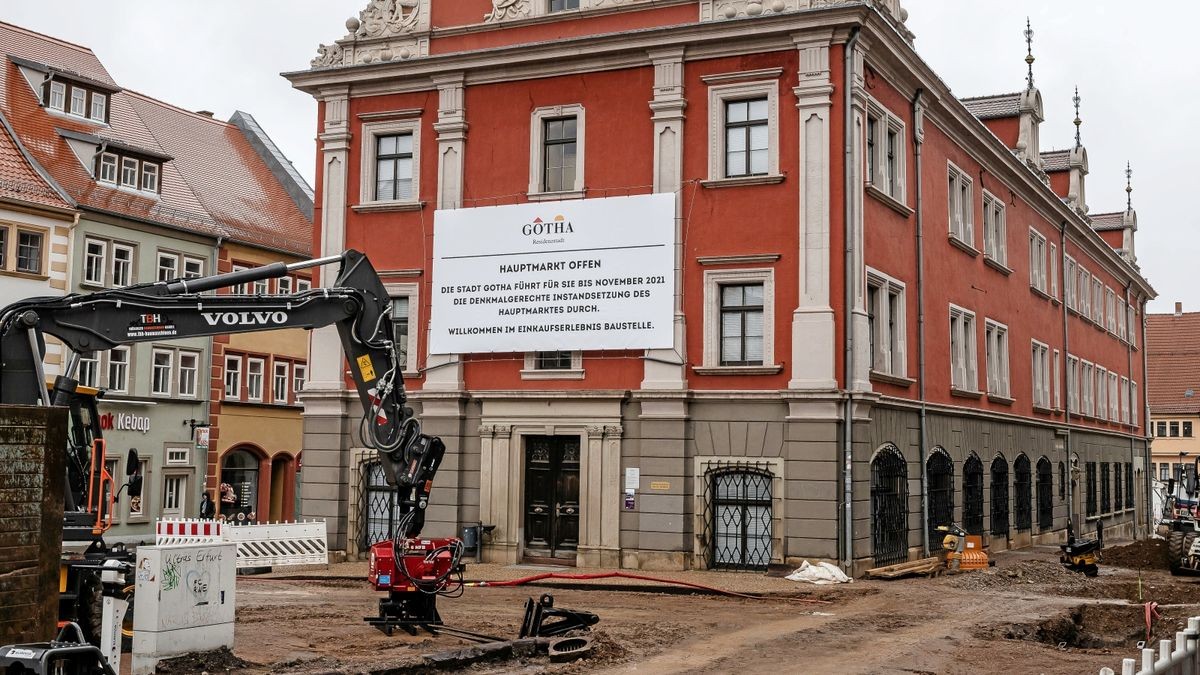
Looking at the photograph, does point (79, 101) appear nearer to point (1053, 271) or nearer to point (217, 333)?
point (217, 333)

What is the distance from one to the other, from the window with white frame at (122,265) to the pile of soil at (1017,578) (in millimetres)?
27152

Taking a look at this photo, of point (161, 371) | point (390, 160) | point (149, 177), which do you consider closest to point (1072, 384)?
point (390, 160)

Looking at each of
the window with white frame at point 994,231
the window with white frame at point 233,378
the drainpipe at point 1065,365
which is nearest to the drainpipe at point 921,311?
the window with white frame at point 994,231

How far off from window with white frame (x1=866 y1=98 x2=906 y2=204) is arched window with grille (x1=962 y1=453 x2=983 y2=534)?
813 centimetres

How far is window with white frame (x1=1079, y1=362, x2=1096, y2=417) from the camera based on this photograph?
4862cm

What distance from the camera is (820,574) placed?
24906mm

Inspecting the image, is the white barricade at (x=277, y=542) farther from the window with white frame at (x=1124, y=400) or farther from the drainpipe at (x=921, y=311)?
the window with white frame at (x=1124, y=400)

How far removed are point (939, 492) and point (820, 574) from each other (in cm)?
808

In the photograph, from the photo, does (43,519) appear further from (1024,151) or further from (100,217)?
(1024,151)

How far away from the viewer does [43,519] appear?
10.5 m

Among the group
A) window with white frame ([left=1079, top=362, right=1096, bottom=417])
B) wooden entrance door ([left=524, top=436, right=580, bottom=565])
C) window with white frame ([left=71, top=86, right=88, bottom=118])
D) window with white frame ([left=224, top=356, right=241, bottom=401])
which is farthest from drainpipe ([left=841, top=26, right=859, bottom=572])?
window with white frame ([left=71, top=86, right=88, bottom=118])

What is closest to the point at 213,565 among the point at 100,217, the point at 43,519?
the point at 43,519

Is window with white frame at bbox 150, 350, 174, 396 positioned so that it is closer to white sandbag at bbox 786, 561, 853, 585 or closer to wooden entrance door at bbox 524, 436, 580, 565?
wooden entrance door at bbox 524, 436, 580, 565

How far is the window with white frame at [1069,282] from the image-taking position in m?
46.7
